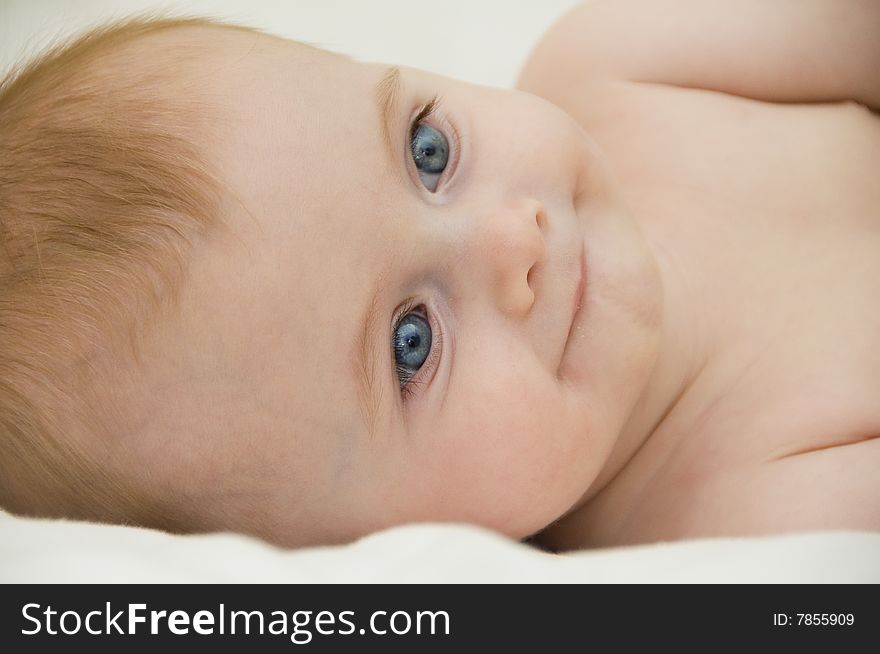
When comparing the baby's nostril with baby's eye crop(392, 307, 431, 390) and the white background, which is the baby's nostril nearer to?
baby's eye crop(392, 307, 431, 390)

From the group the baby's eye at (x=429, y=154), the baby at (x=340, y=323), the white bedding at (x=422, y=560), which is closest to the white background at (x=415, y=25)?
the baby at (x=340, y=323)

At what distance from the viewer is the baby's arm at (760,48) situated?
1453 mm

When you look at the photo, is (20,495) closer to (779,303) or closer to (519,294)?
(519,294)

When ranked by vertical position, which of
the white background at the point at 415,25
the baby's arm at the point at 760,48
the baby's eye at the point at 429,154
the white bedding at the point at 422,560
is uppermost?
the white background at the point at 415,25

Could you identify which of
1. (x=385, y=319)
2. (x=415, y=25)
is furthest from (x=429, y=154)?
(x=415, y=25)

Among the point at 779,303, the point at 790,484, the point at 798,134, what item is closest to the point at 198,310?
the point at 790,484

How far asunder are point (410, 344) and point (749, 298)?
0.56 m

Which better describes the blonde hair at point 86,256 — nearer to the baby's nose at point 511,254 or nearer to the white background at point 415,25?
the baby's nose at point 511,254

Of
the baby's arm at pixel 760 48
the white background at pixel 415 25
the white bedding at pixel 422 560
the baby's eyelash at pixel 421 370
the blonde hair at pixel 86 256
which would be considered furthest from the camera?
the white background at pixel 415 25

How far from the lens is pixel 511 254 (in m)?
0.97

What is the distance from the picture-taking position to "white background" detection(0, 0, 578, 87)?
186 centimetres

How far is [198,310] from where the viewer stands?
2.96 ft

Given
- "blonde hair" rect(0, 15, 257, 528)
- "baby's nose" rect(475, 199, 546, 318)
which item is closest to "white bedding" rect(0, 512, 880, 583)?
"blonde hair" rect(0, 15, 257, 528)

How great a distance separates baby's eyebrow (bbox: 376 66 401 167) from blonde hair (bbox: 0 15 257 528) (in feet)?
0.62
